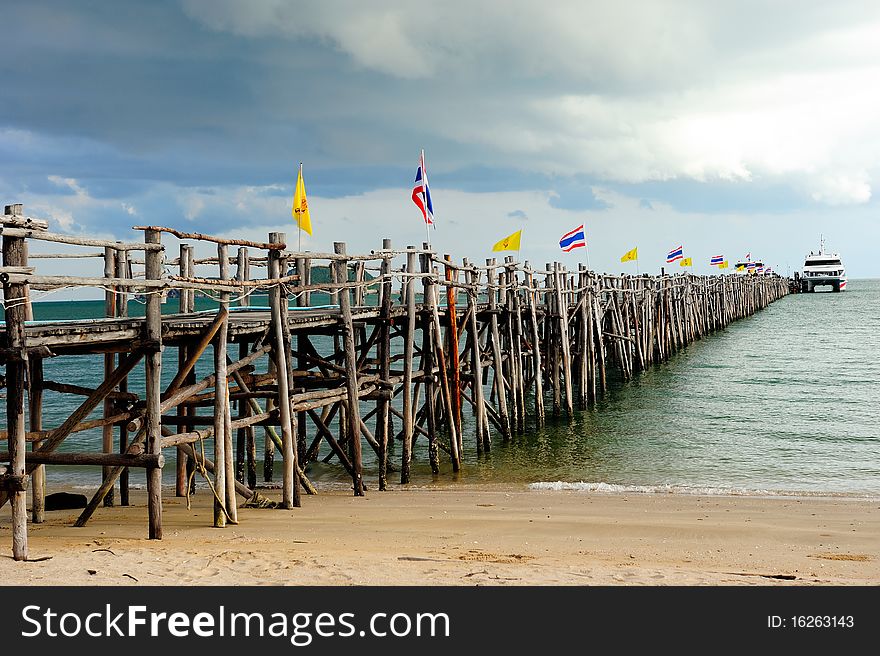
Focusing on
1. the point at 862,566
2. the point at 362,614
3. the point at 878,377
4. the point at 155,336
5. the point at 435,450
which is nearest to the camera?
the point at 362,614

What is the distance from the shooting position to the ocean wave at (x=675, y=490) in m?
12.1

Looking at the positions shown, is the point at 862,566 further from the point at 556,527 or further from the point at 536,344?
the point at 536,344

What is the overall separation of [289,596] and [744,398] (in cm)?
2024

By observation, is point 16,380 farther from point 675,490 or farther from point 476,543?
point 675,490

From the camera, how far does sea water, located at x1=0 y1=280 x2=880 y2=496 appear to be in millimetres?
13445

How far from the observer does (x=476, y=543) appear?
822cm

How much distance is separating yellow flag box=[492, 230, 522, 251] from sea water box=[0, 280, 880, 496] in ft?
13.9

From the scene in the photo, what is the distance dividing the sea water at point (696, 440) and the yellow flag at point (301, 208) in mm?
4336

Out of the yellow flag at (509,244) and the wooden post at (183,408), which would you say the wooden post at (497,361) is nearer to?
the yellow flag at (509,244)

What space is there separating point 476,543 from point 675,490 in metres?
5.42

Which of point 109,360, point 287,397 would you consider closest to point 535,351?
point 287,397

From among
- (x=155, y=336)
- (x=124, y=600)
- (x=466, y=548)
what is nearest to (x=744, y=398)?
(x=466, y=548)

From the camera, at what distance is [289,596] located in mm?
5715

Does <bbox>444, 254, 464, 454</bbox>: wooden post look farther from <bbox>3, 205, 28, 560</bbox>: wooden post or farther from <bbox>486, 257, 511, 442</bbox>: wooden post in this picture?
<bbox>3, 205, 28, 560</bbox>: wooden post
